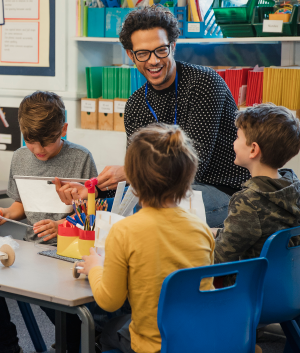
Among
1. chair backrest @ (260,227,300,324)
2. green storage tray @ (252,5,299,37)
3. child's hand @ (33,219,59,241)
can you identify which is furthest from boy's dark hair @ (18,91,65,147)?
green storage tray @ (252,5,299,37)

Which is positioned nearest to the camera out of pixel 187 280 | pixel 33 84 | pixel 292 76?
pixel 187 280

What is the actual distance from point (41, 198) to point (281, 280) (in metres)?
0.95

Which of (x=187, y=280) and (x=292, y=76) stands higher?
(x=292, y=76)

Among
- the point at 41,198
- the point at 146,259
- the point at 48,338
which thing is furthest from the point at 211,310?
the point at 48,338

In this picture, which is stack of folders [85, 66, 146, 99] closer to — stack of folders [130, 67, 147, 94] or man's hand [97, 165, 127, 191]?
stack of folders [130, 67, 147, 94]

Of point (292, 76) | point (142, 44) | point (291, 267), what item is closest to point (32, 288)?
point (291, 267)

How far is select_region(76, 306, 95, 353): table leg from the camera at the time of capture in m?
1.27

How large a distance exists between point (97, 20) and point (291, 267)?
2.20 metres

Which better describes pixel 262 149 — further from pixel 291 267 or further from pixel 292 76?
pixel 292 76

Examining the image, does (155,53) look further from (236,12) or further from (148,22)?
(236,12)

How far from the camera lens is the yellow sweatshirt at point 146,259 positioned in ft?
3.83

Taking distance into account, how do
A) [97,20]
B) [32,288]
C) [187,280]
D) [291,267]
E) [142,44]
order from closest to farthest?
[187,280], [32,288], [291,267], [142,44], [97,20]

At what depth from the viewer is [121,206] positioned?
1544 millimetres

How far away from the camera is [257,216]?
1.45m
